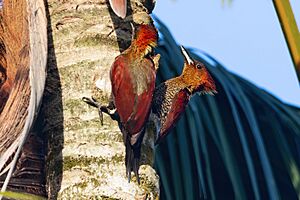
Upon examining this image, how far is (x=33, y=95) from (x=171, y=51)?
1596 millimetres

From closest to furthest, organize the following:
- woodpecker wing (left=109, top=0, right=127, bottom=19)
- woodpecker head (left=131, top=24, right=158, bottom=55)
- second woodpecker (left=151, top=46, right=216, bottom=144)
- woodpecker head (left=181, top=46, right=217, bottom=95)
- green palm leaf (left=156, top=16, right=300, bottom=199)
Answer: woodpecker wing (left=109, top=0, right=127, bottom=19) < woodpecker head (left=131, top=24, right=158, bottom=55) < second woodpecker (left=151, top=46, right=216, bottom=144) < woodpecker head (left=181, top=46, right=217, bottom=95) < green palm leaf (left=156, top=16, right=300, bottom=199)

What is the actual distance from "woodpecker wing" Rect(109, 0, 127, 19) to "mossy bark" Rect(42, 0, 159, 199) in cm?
21

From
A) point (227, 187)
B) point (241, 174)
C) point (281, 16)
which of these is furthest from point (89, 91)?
point (227, 187)

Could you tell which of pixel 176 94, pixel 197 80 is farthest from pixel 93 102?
pixel 197 80

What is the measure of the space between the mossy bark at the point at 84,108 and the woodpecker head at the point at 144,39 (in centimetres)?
3

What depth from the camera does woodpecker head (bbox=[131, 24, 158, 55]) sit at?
2.30m

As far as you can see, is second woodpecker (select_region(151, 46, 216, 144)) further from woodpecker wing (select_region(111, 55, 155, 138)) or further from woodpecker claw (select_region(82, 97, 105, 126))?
woodpecker claw (select_region(82, 97, 105, 126))

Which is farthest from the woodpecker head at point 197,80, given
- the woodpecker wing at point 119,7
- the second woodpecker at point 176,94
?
the woodpecker wing at point 119,7

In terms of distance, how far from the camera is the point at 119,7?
1.97 metres

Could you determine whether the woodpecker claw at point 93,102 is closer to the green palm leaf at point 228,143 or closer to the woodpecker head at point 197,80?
the woodpecker head at point 197,80

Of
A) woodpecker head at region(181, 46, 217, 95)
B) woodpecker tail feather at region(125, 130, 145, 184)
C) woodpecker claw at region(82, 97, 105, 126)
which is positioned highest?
woodpecker claw at region(82, 97, 105, 126)

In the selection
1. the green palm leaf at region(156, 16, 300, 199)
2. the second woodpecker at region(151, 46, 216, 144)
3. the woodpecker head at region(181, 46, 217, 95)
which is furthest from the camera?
the green palm leaf at region(156, 16, 300, 199)

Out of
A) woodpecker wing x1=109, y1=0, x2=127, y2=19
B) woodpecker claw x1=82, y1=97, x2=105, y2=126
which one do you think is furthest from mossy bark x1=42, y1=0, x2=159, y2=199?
woodpecker wing x1=109, y1=0, x2=127, y2=19

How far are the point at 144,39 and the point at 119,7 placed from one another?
14.9 inches
